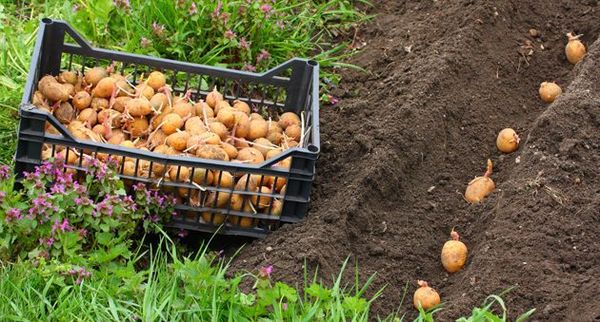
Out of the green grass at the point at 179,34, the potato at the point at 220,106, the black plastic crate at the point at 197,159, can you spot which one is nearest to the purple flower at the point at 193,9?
the green grass at the point at 179,34

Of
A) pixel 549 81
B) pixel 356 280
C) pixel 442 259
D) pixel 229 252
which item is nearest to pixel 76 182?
pixel 229 252

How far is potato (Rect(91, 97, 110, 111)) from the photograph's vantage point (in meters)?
4.80

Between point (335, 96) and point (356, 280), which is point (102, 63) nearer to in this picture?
point (335, 96)

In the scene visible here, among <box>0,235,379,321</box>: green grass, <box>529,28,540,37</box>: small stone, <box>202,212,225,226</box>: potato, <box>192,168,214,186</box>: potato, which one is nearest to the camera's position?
<box>0,235,379,321</box>: green grass

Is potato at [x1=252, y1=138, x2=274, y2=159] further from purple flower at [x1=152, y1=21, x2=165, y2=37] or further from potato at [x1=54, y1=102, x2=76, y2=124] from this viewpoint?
purple flower at [x1=152, y1=21, x2=165, y2=37]

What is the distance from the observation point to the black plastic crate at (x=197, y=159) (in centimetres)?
434

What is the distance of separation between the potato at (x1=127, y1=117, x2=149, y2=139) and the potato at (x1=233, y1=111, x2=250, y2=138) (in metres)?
0.38

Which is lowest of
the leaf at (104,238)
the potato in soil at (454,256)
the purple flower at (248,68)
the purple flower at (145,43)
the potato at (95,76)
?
the leaf at (104,238)

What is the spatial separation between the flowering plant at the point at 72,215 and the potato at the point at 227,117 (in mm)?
495

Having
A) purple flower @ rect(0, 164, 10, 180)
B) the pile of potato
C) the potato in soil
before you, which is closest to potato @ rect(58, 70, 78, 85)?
the pile of potato

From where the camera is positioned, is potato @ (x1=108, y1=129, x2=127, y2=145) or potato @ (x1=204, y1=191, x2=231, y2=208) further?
potato @ (x1=108, y1=129, x2=127, y2=145)

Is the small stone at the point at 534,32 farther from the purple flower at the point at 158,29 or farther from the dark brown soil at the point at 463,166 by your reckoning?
the purple flower at the point at 158,29

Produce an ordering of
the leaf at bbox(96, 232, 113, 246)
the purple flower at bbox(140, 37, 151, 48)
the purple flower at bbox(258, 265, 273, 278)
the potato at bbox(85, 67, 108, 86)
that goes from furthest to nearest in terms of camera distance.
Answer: the purple flower at bbox(140, 37, 151, 48) < the potato at bbox(85, 67, 108, 86) < the leaf at bbox(96, 232, 113, 246) < the purple flower at bbox(258, 265, 273, 278)

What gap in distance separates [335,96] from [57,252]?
1925 mm
